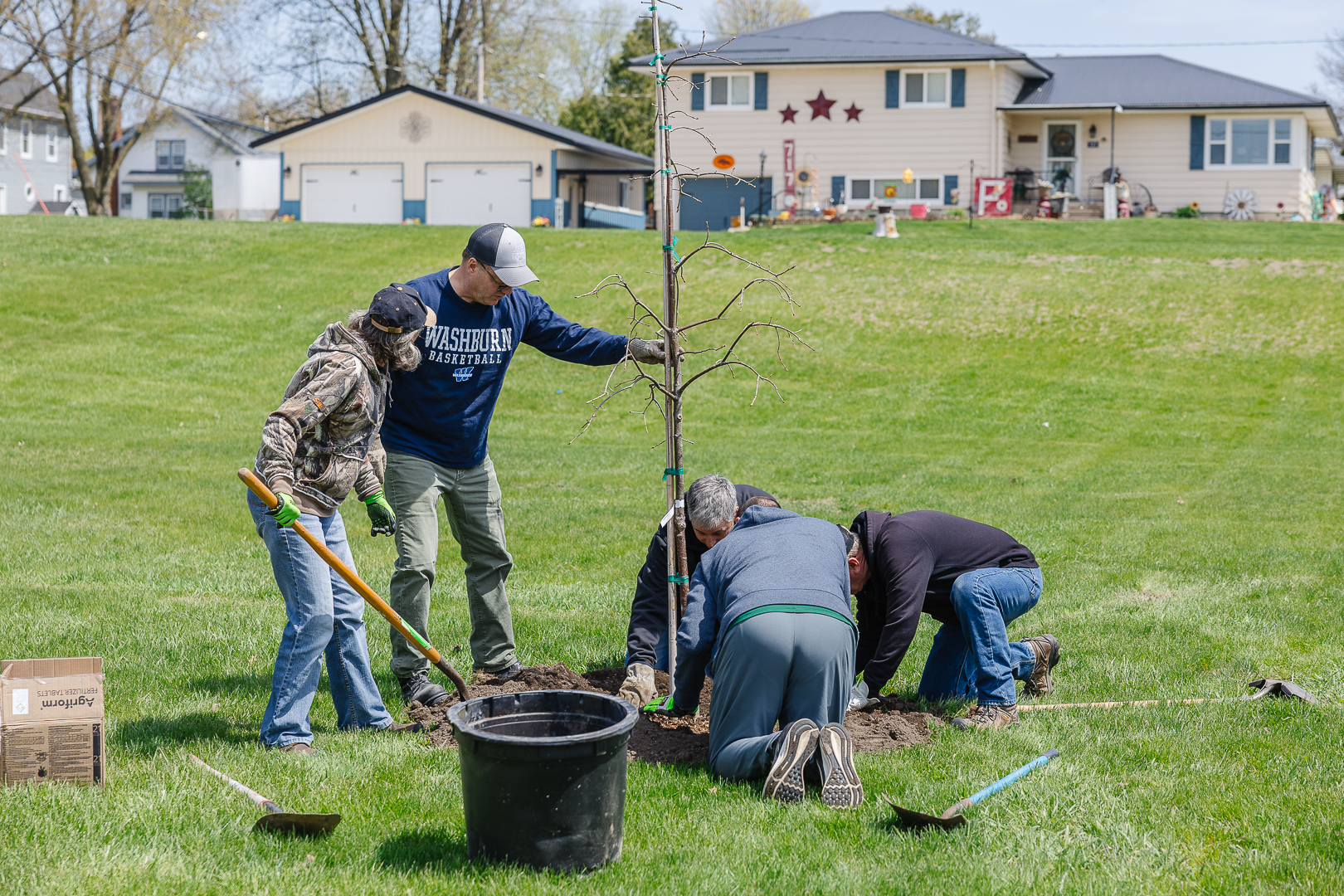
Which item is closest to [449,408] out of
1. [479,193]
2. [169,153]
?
[479,193]

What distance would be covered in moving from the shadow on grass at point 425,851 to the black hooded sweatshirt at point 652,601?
2073 mm

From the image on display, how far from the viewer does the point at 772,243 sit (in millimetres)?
27594

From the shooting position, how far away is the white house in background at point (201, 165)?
4606cm

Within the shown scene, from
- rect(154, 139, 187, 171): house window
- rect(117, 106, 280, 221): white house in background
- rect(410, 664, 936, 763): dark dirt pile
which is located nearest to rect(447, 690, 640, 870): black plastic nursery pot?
rect(410, 664, 936, 763): dark dirt pile

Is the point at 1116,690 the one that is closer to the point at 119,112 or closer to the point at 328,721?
the point at 328,721

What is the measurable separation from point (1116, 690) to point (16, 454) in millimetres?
12430

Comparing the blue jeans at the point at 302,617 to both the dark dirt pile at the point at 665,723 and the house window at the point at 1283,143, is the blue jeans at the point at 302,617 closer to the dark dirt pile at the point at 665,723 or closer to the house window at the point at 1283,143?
the dark dirt pile at the point at 665,723

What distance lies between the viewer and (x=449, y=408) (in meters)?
5.78

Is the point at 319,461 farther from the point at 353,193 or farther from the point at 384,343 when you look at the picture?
the point at 353,193

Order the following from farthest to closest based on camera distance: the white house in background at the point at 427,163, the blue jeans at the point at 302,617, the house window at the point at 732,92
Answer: the white house in background at the point at 427,163
the house window at the point at 732,92
the blue jeans at the point at 302,617

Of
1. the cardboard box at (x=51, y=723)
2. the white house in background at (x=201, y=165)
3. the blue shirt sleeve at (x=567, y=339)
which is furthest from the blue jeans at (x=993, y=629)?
the white house in background at (x=201, y=165)

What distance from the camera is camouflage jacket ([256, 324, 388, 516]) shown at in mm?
4727

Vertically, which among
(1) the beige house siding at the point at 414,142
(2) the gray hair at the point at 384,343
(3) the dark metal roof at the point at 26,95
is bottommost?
(2) the gray hair at the point at 384,343

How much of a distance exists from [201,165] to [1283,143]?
145 ft
